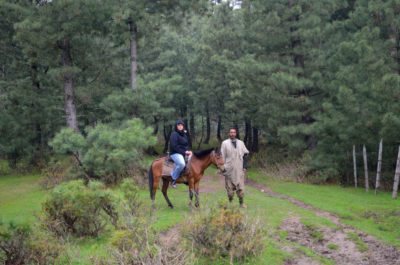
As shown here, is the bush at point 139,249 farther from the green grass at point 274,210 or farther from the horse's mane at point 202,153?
the horse's mane at point 202,153

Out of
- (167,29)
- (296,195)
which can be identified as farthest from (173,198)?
(167,29)

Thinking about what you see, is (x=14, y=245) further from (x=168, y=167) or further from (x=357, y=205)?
(x=357, y=205)

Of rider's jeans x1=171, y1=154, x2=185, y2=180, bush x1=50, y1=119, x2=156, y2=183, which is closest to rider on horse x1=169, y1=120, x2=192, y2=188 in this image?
rider's jeans x1=171, y1=154, x2=185, y2=180

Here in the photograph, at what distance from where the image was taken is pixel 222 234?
8.39 metres

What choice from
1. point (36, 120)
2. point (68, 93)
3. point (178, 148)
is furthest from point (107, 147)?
point (36, 120)

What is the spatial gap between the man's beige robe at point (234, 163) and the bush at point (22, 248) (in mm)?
6073

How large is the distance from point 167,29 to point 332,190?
24.0 m

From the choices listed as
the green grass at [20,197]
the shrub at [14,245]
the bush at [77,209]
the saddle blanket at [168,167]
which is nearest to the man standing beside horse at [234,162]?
the saddle blanket at [168,167]

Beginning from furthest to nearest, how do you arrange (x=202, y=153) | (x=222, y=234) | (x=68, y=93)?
1. (x=68, y=93)
2. (x=202, y=153)
3. (x=222, y=234)

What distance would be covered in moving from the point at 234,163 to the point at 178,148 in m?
1.64

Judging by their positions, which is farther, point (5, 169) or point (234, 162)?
point (5, 169)

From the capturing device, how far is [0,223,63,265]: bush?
8055 millimetres

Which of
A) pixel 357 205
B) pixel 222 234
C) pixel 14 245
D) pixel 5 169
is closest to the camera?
pixel 14 245

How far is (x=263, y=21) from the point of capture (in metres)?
24.5
